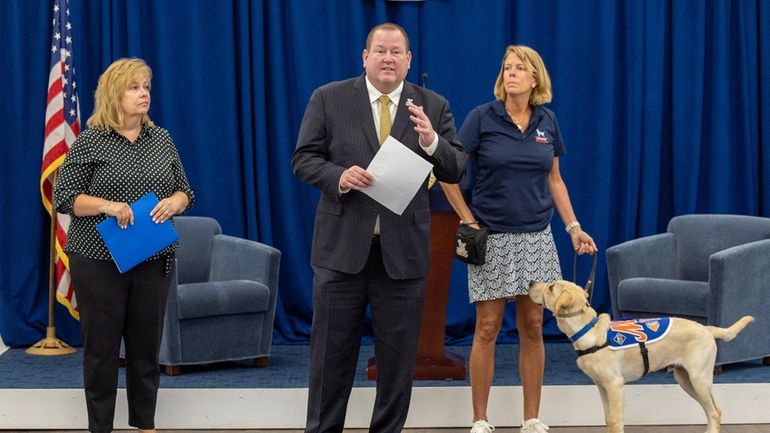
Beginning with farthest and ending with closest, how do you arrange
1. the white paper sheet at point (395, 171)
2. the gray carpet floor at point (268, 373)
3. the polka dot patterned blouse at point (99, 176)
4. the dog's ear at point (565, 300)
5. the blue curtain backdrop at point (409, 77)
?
the blue curtain backdrop at point (409, 77) → the gray carpet floor at point (268, 373) → the dog's ear at point (565, 300) → the polka dot patterned blouse at point (99, 176) → the white paper sheet at point (395, 171)

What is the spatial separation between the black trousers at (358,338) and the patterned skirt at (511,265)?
525mm

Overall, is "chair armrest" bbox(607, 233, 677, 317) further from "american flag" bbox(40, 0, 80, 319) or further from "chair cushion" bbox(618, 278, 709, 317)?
"american flag" bbox(40, 0, 80, 319)

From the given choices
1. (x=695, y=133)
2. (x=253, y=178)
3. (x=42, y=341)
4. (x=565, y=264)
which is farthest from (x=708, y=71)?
(x=42, y=341)

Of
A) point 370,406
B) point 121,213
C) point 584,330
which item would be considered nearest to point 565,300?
point 584,330

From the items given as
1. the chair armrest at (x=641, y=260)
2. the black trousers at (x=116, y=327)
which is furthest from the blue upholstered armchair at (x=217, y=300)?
the chair armrest at (x=641, y=260)

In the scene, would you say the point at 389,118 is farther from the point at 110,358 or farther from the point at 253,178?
the point at 253,178

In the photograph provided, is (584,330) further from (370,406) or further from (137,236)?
(137,236)

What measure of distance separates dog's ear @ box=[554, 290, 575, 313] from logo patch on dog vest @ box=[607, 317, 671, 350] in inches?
8.3

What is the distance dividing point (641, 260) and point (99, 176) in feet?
9.98

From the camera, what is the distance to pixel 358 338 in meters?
3.78

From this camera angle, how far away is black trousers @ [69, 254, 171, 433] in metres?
3.81

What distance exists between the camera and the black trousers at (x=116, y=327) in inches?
150

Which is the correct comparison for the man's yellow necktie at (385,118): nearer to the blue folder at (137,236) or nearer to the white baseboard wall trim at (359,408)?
the blue folder at (137,236)

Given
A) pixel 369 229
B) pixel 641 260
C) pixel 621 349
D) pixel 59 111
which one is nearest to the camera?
pixel 369 229
